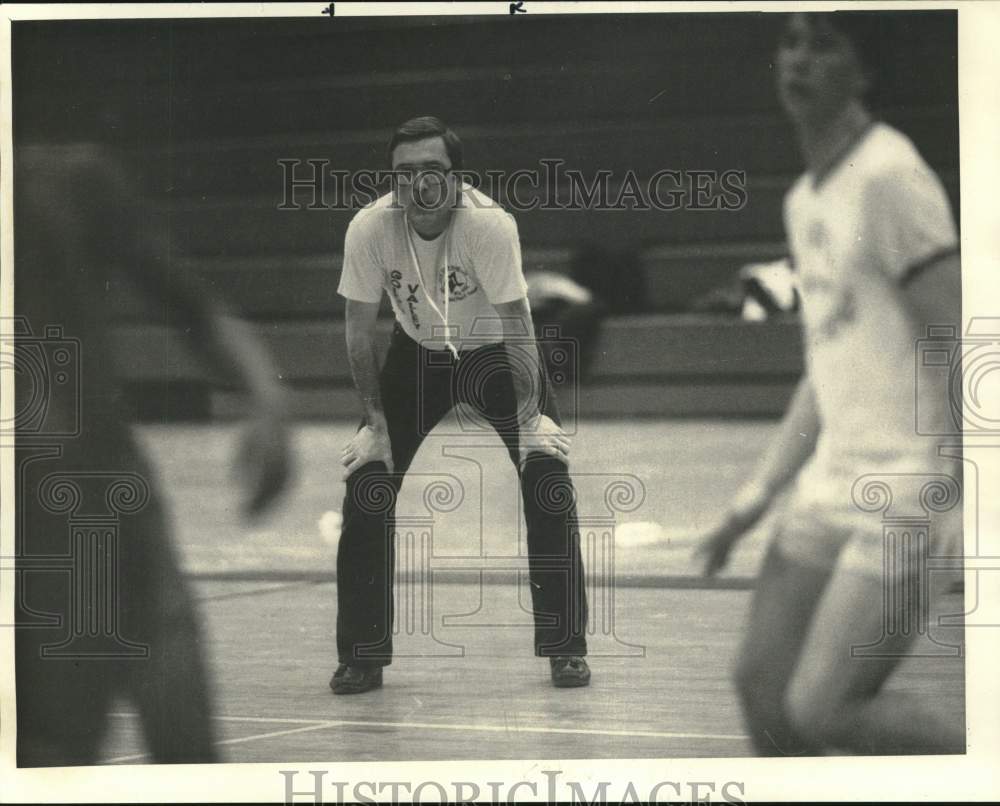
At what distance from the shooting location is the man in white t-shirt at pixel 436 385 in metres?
7.45

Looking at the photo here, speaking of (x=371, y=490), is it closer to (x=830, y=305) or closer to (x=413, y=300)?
(x=413, y=300)

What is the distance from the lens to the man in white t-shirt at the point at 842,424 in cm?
742

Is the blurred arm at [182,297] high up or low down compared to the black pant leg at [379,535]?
up

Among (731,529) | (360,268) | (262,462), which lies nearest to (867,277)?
(731,529)

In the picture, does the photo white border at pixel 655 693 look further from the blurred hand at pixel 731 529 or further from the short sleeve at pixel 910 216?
the blurred hand at pixel 731 529

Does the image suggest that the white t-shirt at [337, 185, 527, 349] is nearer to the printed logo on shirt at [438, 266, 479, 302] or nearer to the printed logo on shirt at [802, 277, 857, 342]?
the printed logo on shirt at [438, 266, 479, 302]

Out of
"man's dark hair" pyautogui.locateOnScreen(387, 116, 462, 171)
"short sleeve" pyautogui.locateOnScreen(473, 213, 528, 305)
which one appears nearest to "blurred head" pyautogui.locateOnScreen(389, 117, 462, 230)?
"man's dark hair" pyautogui.locateOnScreen(387, 116, 462, 171)

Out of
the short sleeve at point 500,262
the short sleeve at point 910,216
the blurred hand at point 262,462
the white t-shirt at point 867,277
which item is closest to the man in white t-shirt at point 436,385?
the short sleeve at point 500,262

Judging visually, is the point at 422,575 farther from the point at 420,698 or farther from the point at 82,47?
the point at 82,47

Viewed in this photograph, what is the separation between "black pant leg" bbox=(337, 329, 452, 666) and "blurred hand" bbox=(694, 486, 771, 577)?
40.0 inches

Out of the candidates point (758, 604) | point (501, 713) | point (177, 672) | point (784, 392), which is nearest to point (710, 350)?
point (784, 392)

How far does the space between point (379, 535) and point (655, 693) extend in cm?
110

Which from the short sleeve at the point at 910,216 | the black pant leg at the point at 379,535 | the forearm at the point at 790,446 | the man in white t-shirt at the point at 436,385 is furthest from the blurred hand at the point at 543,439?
the short sleeve at the point at 910,216

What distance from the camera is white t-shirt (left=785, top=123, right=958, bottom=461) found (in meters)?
7.41
